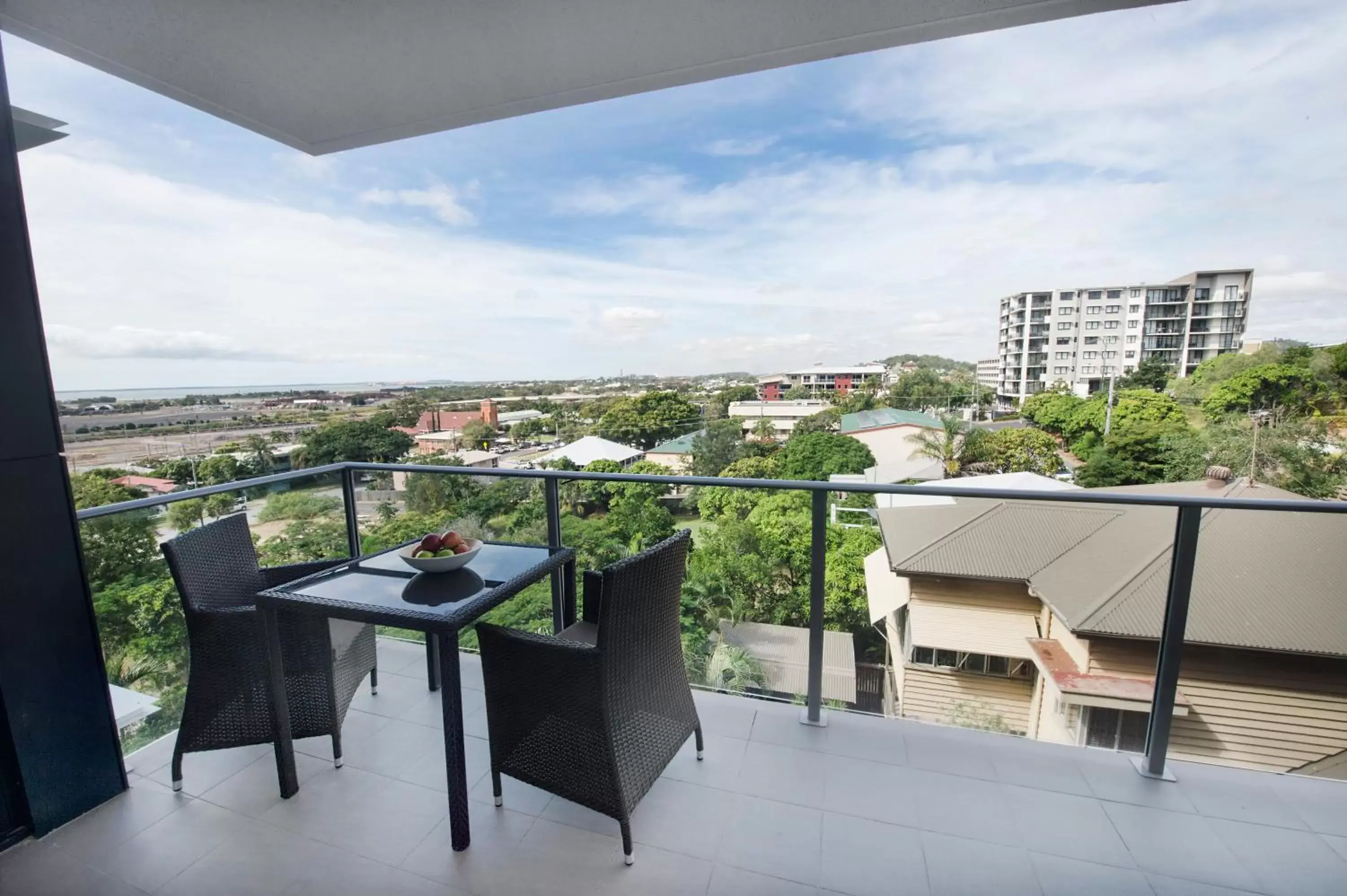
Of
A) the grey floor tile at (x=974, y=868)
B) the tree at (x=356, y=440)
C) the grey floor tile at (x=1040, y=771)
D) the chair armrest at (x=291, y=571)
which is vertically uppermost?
the chair armrest at (x=291, y=571)

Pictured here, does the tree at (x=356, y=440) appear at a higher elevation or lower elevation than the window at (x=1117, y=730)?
higher

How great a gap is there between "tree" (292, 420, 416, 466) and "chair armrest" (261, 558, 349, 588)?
8.67 feet

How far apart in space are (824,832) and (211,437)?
769cm

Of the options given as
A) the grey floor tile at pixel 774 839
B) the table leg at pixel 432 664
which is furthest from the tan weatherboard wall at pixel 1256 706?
the table leg at pixel 432 664

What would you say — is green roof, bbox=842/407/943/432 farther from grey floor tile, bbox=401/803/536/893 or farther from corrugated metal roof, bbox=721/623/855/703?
grey floor tile, bbox=401/803/536/893

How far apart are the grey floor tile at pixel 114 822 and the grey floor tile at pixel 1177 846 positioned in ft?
9.64

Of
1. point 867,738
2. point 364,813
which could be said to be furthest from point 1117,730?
point 364,813

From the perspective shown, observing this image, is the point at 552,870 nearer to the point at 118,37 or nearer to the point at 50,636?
the point at 50,636

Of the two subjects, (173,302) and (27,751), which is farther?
(173,302)

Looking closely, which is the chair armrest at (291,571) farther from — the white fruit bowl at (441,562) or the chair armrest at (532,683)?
the chair armrest at (532,683)

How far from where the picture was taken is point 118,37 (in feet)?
5.54

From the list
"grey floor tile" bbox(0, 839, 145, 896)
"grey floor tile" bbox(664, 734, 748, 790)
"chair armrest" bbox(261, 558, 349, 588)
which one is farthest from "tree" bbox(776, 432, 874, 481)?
"grey floor tile" bbox(0, 839, 145, 896)

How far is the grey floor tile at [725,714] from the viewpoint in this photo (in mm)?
2184

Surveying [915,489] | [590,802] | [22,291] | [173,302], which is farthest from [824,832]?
[173,302]
